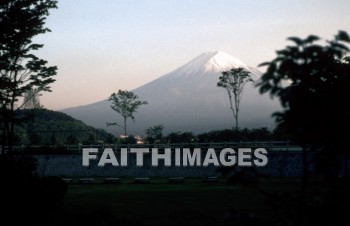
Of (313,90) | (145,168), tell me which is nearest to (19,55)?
(145,168)

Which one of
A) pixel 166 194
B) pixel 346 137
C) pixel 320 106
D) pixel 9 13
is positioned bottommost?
pixel 166 194

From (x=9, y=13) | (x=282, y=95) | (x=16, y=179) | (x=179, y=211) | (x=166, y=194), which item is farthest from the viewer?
(x=9, y=13)

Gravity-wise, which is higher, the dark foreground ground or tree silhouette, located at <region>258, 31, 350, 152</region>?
tree silhouette, located at <region>258, 31, 350, 152</region>

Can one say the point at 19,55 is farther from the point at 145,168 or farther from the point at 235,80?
the point at 235,80

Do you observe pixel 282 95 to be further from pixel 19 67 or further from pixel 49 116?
pixel 49 116

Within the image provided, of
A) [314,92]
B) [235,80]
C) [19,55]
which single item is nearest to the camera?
[314,92]

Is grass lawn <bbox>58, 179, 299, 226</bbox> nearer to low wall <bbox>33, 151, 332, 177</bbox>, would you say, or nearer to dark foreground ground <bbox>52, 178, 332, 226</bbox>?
dark foreground ground <bbox>52, 178, 332, 226</bbox>

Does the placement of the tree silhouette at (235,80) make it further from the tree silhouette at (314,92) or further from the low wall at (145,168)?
the tree silhouette at (314,92)

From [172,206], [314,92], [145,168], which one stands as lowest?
[172,206]

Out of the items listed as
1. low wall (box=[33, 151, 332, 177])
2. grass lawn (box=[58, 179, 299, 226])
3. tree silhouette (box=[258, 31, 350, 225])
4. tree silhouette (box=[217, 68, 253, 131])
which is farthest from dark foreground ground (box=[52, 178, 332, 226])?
tree silhouette (box=[217, 68, 253, 131])

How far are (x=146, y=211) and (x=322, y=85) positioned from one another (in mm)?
10367

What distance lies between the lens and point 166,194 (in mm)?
18578

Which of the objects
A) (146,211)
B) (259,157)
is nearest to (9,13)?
(146,211)

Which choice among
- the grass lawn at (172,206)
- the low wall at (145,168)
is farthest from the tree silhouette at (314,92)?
the low wall at (145,168)
